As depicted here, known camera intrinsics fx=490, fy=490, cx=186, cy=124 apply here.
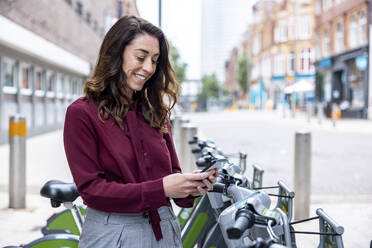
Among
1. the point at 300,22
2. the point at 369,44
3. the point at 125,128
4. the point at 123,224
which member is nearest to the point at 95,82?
the point at 125,128

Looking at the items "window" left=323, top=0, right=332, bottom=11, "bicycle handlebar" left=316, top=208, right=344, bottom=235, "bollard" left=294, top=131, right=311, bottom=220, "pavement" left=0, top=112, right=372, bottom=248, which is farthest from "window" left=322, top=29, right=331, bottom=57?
"bicycle handlebar" left=316, top=208, right=344, bottom=235

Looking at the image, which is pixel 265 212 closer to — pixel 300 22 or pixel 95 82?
pixel 95 82

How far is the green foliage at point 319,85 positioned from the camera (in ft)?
125

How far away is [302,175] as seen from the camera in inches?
209

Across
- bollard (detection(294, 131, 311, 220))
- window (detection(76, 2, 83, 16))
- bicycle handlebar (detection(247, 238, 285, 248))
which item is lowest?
bollard (detection(294, 131, 311, 220))

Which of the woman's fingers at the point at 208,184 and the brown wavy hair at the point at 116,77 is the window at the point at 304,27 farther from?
the woman's fingers at the point at 208,184

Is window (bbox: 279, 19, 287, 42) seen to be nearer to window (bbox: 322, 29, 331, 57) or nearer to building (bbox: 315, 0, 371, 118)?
building (bbox: 315, 0, 371, 118)

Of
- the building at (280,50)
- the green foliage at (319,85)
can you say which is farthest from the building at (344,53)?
the building at (280,50)

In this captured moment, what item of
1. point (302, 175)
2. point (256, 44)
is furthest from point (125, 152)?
point (256, 44)

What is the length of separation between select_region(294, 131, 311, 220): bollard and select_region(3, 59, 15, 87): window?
11471 millimetres

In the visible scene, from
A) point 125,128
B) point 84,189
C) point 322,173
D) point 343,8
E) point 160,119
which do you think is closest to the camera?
point 84,189

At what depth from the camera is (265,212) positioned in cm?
139

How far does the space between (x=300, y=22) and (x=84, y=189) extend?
5774 cm

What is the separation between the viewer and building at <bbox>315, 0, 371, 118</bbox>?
97.9 ft
